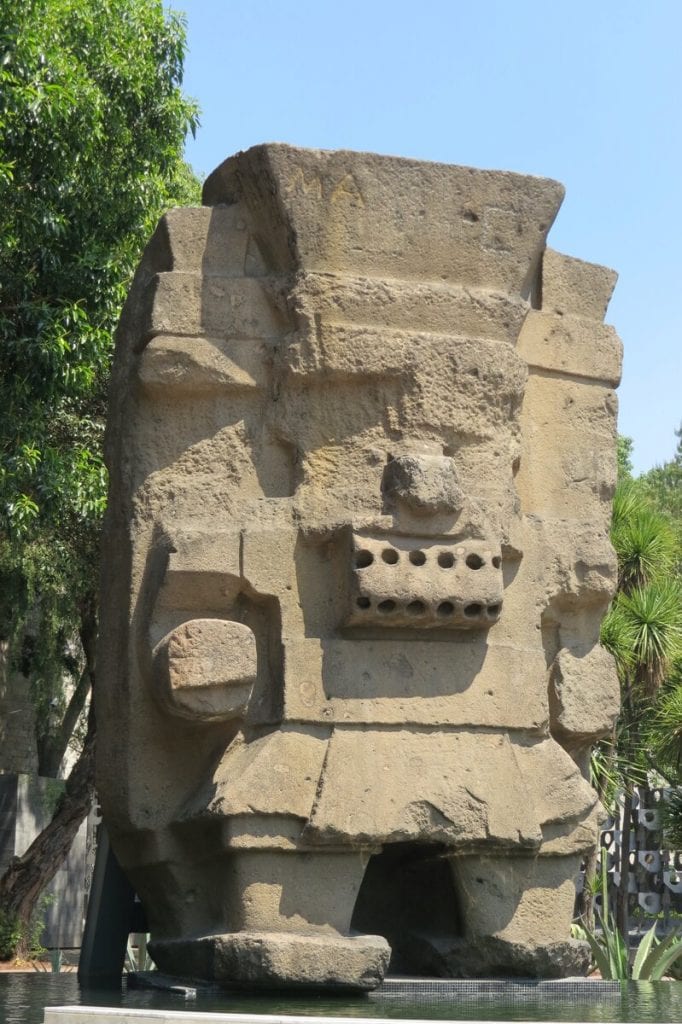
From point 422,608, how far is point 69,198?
5238 mm

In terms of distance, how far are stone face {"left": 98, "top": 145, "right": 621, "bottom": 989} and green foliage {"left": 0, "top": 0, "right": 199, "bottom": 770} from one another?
3.48 m

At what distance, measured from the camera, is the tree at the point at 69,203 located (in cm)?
931

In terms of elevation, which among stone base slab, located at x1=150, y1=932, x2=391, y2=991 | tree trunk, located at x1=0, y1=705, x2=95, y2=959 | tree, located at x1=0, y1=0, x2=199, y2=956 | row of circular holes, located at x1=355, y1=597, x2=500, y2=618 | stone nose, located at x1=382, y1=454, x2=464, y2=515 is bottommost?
stone base slab, located at x1=150, y1=932, x2=391, y2=991

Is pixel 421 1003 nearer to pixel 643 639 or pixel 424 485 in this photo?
pixel 424 485

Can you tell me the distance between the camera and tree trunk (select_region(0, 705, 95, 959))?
43.9ft

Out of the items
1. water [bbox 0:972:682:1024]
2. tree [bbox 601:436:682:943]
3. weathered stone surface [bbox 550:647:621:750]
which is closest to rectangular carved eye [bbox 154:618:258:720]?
water [bbox 0:972:682:1024]

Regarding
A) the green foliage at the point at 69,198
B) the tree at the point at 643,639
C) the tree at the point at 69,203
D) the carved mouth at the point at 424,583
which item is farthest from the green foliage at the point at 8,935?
the carved mouth at the point at 424,583

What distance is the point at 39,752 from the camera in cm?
1886

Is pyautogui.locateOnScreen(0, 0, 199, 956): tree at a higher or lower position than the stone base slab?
higher

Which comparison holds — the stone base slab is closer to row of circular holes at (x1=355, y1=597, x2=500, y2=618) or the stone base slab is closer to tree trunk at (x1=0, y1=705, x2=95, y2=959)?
row of circular holes at (x1=355, y1=597, x2=500, y2=618)

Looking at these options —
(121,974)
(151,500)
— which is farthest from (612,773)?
(151,500)

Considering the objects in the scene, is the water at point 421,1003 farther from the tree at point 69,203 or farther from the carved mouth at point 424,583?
the tree at point 69,203

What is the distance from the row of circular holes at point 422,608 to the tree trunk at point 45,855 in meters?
8.08

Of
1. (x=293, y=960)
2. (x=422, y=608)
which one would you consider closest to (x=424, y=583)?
(x=422, y=608)
